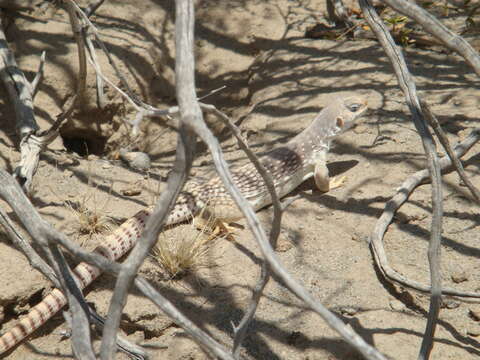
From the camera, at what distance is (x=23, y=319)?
3074 millimetres

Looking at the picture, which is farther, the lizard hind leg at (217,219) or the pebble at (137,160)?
the pebble at (137,160)

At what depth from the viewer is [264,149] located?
4.93m

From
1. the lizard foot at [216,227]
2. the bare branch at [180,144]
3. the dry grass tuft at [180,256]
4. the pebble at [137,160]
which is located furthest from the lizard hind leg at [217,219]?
the bare branch at [180,144]

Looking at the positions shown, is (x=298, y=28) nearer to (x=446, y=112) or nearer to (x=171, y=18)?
(x=171, y=18)

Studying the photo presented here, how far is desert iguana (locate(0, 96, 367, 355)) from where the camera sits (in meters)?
3.59

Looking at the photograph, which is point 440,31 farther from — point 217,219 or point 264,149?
point 264,149

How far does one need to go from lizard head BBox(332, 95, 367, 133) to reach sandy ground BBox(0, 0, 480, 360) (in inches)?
7.7

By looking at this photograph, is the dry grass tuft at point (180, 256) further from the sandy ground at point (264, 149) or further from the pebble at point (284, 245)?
the pebble at point (284, 245)

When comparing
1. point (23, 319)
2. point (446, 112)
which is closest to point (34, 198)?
point (23, 319)

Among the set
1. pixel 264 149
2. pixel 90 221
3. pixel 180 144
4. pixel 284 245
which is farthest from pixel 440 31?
pixel 264 149

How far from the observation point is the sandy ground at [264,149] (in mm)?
3025

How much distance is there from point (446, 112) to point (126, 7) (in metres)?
3.90

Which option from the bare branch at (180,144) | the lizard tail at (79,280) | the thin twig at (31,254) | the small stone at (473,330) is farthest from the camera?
the lizard tail at (79,280)

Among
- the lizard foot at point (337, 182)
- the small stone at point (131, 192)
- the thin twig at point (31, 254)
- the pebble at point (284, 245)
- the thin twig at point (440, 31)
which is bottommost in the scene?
the pebble at point (284, 245)
